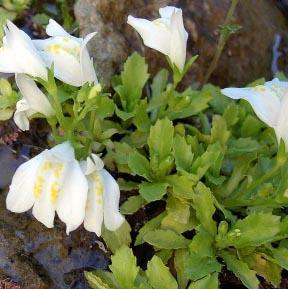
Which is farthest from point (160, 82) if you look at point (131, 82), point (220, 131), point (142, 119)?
point (220, 131)

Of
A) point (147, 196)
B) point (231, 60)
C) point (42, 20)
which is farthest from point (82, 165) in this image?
point (231, 60)

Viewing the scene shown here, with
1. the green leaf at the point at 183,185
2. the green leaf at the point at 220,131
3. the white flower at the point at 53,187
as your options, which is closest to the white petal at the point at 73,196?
the white flower at the point at 53,187

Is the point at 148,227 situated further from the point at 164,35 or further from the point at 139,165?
the point at 164,35

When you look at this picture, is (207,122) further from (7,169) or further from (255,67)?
(7,169)

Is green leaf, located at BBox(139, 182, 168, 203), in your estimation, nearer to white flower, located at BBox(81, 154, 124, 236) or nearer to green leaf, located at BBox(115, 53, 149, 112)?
white flower, located at BBox(81, 154, 124, 236)

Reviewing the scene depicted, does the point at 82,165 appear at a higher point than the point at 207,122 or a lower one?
higher

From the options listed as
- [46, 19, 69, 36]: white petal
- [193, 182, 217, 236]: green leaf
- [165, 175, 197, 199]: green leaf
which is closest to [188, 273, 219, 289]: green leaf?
[193, 182, 217, 236]: green leaf

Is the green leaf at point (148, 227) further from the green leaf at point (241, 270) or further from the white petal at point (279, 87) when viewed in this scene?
the white petal at point (279, 87)
